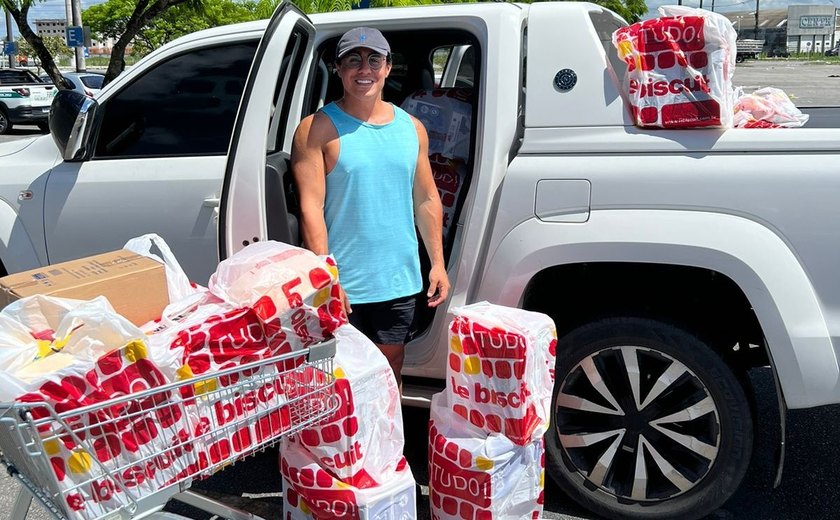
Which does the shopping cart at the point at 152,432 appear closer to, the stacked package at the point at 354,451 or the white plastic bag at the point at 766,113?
the stacked package at the point at 354,451

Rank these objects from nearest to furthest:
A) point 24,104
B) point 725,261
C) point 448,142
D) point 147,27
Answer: point 725,261, point 448,142, point 24,104, point 147,27

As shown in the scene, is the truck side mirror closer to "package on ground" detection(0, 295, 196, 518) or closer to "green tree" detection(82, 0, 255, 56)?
"package on ground" detection(0, 295, 196, 518)

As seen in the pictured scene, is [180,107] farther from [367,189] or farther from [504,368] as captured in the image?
[504,368]

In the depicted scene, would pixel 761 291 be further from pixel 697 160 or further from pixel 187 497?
pixel 187 497

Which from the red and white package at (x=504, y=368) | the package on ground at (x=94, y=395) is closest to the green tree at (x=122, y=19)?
the red and white package at (x=504, y=368)

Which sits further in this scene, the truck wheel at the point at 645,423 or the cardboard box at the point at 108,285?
the truck wheel at the point at 645,423

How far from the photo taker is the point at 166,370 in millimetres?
1978

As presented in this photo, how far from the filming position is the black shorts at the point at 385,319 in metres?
2.97

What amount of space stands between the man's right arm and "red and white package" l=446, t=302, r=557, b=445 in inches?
23.0

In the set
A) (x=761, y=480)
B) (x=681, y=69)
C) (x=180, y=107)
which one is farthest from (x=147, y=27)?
(x=761, y=480)

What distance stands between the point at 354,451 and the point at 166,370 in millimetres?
792

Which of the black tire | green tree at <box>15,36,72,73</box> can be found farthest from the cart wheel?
green tree at <box>15,36,72,73</box>

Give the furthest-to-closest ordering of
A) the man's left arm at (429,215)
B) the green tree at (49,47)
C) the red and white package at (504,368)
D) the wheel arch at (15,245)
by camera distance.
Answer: the green tree at (49,47)
the wheel arch at (15,245)
the man's left arm at (429,215)
the red and white package at (504,368)

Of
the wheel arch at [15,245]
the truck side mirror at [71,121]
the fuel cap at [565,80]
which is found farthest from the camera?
the wheel arch at [15,245]
